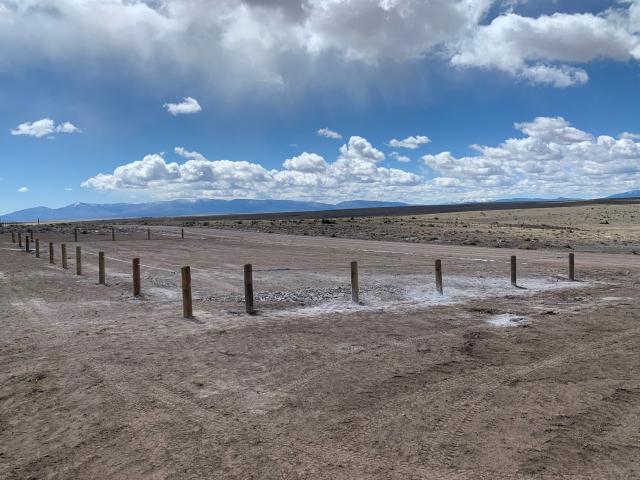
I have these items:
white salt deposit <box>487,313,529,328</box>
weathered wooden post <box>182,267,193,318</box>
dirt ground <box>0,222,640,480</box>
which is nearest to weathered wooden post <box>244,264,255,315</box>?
dirt ground <box>0,222,640,480</box>

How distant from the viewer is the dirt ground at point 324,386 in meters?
5.19

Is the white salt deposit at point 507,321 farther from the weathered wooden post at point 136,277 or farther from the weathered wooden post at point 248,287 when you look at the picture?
the weathered wooden post at point 136,277

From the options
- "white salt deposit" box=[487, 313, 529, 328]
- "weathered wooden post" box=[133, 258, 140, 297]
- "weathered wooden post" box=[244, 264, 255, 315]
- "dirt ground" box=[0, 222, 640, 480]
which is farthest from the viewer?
"weathered wooden post" box=[133, 258, 140, 297]

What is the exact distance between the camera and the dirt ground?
5.19 m

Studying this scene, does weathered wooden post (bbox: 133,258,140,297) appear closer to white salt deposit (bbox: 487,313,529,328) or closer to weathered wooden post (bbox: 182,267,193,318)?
weathered wooden post (bbox: 182,267,193,318)

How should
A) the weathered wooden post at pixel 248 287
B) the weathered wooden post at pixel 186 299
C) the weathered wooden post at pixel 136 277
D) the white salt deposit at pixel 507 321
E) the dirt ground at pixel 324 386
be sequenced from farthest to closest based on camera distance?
the weathered wooden post at pixel 136 277, the weathered wooden post at pixel 248 287, the weathered wooden post at pixel 186 299, the white salt deposit at pixel 507 321, the dirt ground at pixel 324 386

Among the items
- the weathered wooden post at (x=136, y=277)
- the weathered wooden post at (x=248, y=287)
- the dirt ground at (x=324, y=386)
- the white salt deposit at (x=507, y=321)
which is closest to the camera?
the dirt ground at (x=324, y=386)

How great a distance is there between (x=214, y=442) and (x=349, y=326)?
18.2ft

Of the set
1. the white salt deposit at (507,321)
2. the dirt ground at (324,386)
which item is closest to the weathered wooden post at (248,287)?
the dirt ground at (324,386)

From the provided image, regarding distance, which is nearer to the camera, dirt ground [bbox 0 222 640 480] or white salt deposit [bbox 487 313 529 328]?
dirt ground [bbox 0 222 640 480]

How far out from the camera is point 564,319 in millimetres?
11305

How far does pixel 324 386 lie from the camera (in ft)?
23.6

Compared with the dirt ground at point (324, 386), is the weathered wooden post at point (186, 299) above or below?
above

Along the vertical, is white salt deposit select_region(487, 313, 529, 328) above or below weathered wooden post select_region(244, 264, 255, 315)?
below
